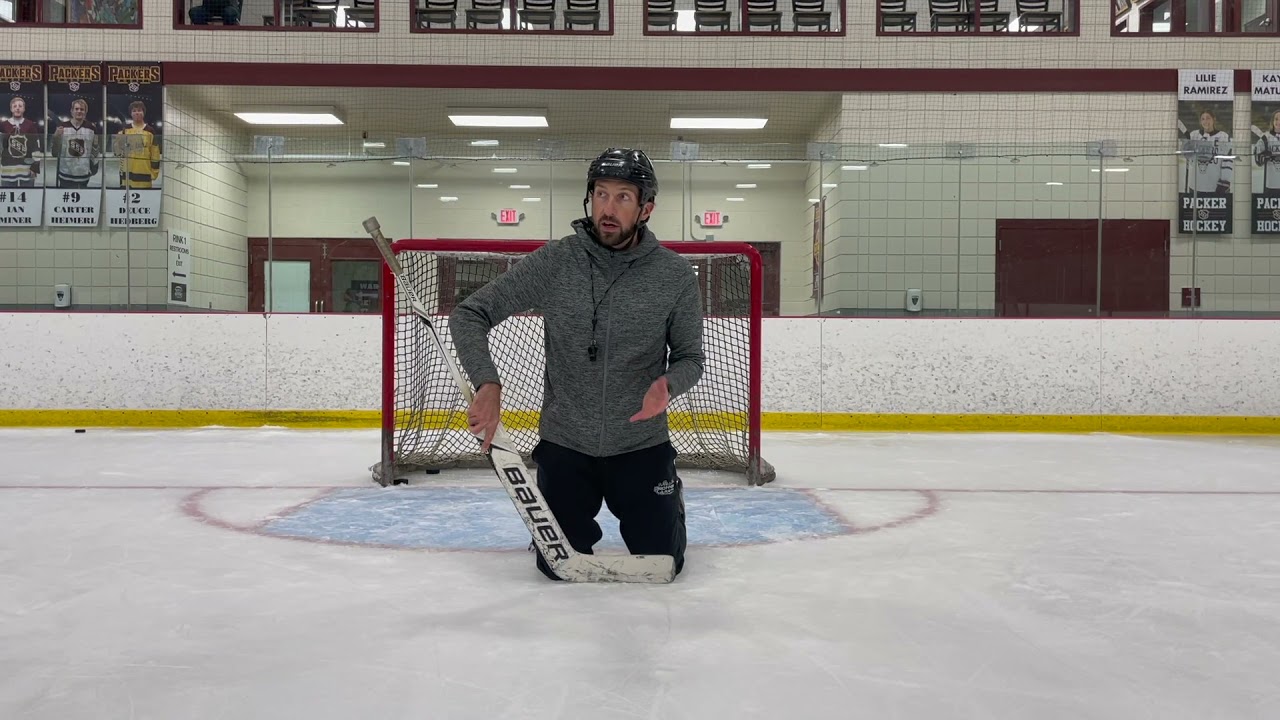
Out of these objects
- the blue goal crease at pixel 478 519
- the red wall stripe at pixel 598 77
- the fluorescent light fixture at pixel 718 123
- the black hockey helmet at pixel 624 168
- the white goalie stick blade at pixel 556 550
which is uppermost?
the red wall stripe at pixel 598 77

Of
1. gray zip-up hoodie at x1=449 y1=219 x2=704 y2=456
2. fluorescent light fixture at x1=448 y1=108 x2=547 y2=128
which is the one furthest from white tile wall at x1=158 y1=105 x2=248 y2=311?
gray zip-up hoodie at x1=449 y1=219 x2=704 y2=456

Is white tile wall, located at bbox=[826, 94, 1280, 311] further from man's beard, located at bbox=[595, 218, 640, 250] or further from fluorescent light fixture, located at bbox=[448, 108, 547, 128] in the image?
fluorescent light fixture, located at bbox=[448, 108, 547, 128]

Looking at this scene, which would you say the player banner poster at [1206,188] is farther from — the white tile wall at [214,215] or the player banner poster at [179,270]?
the player banner poster at [179,270]

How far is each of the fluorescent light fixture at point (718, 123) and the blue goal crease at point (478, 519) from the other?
8193 mm

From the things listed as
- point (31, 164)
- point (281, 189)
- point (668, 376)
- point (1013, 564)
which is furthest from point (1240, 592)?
point (31, 164)

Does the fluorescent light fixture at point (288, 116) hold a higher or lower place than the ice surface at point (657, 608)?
higher

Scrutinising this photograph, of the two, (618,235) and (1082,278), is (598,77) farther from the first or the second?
(618,235)

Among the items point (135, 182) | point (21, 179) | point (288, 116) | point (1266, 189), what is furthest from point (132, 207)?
point (1266, 189)

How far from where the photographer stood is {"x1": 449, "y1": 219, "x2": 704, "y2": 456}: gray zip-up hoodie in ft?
7.84

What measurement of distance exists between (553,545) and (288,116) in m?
10.6

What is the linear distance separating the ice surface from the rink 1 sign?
308cm

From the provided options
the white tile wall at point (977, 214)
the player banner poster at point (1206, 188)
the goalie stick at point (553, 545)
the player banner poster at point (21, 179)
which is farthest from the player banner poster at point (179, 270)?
the player banner poster at point (1206, 188)

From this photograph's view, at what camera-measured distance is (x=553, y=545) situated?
2.45m

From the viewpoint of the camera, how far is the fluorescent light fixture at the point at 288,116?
11.5 meters
